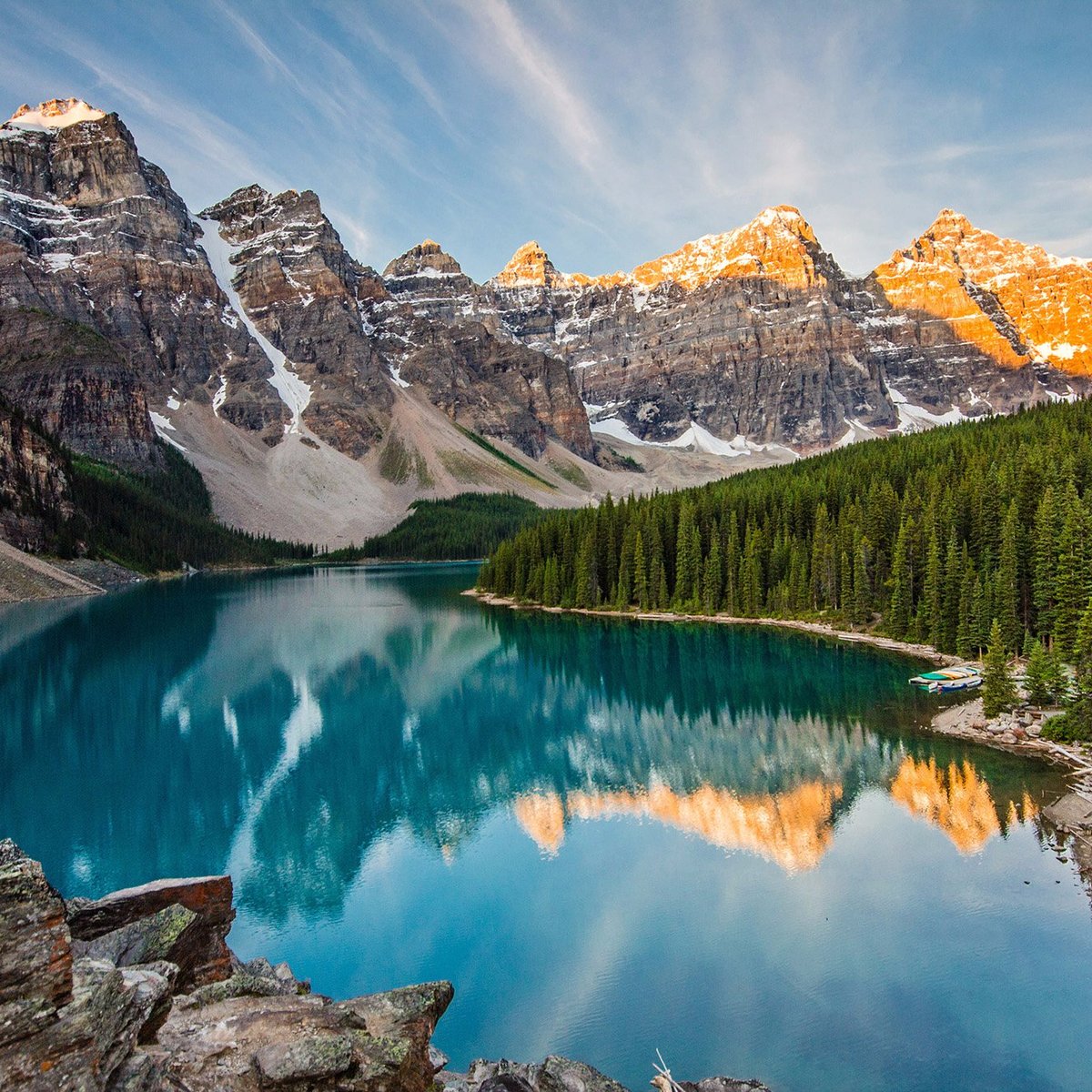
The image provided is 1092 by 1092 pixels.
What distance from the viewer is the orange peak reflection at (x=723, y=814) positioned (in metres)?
22.7

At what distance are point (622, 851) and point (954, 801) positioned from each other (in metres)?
11.2

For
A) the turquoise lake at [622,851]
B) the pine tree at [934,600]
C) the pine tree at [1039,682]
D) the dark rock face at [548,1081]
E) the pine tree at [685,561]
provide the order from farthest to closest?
the pine tree at [685,561] < the pine tree at [934,600] < the pine tree at [1039,682] < the turquoise lake at [622,851] < the dark rock face at [548,1081]

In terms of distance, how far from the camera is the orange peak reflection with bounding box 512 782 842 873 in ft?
74.4

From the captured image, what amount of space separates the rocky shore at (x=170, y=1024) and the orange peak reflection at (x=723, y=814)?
13067 mm

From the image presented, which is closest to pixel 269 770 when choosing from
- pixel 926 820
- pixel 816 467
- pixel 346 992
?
pixel 346 992

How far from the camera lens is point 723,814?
2525 cm

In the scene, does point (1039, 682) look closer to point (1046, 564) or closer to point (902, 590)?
point (1046, 564)

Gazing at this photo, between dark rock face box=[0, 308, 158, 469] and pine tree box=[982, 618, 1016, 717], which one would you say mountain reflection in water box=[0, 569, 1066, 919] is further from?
dark rock face box=[0, 308, 158, 469]

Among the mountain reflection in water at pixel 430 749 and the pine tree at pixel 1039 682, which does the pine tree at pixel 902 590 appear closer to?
the mountain reflection in water at pixel 430 749

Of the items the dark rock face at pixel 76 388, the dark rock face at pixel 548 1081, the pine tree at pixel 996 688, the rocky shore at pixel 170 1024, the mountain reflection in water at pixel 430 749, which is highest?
the dark rock face at pixel 76 388

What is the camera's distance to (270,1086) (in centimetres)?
713

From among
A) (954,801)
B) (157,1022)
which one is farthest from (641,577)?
(157,1022)

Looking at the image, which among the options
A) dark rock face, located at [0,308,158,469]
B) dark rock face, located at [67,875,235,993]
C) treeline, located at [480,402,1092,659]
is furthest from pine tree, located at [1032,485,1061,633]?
dark rock face, located at [0,308,158,469]

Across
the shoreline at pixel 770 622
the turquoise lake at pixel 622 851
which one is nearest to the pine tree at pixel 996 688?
the turquoise lake at pixel 622 851
